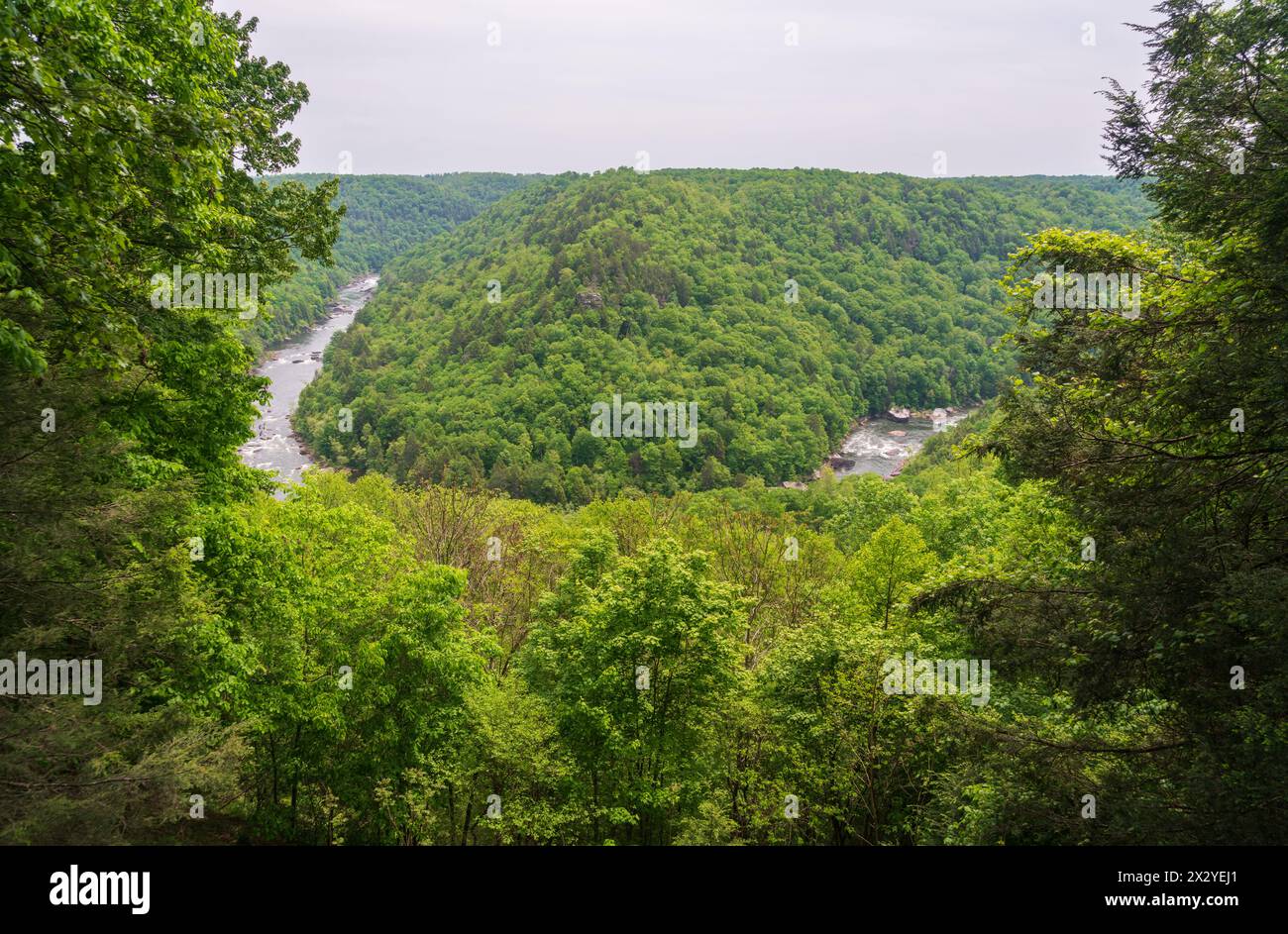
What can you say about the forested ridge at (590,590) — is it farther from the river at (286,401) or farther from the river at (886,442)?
the river at (886,442)

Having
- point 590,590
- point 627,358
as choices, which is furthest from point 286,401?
point 590,590

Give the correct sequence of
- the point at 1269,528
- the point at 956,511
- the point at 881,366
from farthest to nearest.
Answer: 1. the point at 881,366
2. the point at 956,511
3. the point at 1269,528

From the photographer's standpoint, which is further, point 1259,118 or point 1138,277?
point 1138,277

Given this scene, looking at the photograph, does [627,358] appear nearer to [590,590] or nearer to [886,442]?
[886,442]

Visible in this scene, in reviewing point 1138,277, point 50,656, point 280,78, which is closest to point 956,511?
point 1138,277

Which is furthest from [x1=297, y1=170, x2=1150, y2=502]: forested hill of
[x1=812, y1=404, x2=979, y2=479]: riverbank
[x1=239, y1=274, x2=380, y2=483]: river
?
[x1=239, y1=274, x2=380, y2=483]: river

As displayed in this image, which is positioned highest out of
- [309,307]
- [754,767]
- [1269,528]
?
[309,307]

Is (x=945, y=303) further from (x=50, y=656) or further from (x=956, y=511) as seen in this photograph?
(x=50, y=656)
